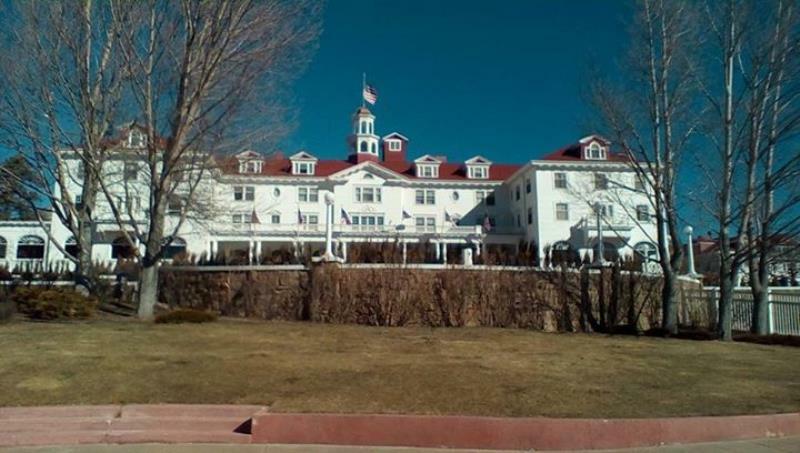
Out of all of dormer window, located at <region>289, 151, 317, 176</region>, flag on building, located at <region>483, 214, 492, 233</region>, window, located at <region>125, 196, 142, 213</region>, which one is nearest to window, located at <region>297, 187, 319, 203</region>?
dormer window, located at <region>289, 151, 317, 176</region>

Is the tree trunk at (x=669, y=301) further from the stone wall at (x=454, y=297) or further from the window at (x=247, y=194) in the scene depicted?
the window at (x=247, y=194)

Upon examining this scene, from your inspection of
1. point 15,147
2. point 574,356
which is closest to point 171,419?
point 574,356

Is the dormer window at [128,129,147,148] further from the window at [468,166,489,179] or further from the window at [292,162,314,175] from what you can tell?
the window at [468,166,489,179]

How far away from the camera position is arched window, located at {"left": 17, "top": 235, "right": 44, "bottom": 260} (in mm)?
41094

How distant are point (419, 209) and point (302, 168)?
1053 cm

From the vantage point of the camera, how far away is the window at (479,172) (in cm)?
4969

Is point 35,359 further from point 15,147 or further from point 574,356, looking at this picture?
point 15,147

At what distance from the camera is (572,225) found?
4347cm

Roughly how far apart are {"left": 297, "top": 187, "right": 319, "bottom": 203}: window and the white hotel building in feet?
0.27

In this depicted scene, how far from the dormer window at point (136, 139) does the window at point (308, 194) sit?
28.0 meters

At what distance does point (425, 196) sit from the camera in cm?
4853

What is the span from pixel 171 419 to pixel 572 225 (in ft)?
133

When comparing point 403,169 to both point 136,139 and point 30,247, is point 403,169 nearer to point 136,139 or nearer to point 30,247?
point 30,247

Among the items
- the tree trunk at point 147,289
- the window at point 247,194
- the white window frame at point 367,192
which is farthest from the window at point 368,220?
the tree trunk at point 147,289
